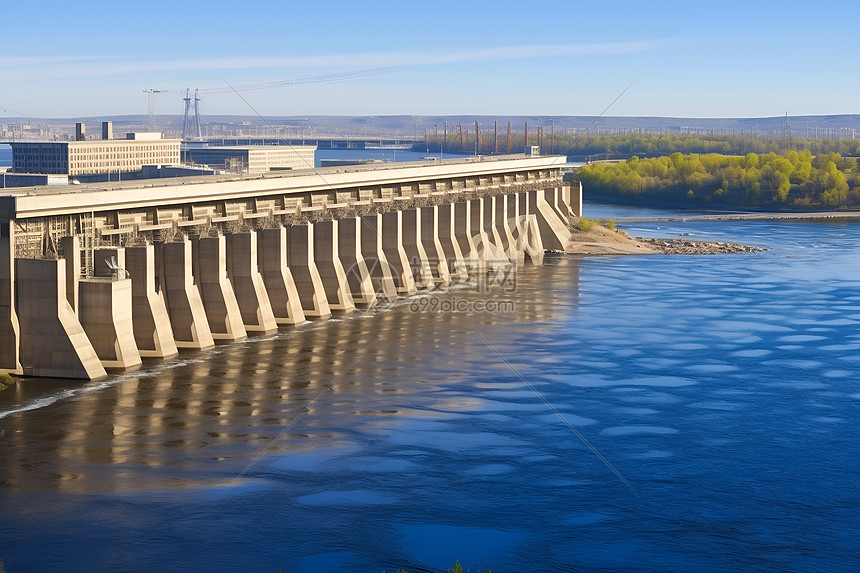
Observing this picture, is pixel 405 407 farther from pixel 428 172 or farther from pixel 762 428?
pixel 428 172

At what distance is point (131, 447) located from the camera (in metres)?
40.1

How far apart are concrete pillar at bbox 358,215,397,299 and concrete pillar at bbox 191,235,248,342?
55.9 ft

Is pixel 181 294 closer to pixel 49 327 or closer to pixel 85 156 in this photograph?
pixel 49 327

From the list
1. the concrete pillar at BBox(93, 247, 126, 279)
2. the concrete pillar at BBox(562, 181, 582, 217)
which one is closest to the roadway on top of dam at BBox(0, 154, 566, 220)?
the concrete pillar at BBox(93, 247, 126, 279)

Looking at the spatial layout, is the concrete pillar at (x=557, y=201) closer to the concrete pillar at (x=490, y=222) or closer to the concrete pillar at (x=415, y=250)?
the concrete pillar at (x=490, y=222)

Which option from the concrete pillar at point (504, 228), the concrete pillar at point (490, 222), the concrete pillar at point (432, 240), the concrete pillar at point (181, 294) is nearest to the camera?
the concrete pillar at point (181, 294)

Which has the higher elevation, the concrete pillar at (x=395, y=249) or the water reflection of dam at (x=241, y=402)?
the concrete pillar at (x=395, y=249)

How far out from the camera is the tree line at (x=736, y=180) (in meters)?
162

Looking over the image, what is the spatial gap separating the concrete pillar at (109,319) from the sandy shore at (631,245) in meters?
60.7

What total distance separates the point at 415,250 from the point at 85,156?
7532cm

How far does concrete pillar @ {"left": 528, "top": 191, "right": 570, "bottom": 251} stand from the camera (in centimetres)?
10519

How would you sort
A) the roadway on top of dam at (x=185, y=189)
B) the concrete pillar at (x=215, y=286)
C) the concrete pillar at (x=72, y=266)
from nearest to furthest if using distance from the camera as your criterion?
the concrete pillar at (x=72, y=266)
the roadway on top of dam at (x=185, y=189)
the concrete pillar at (x=215, y=286)

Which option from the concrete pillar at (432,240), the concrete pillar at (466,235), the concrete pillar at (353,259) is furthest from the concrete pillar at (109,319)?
the concrete pillar at (466,235)

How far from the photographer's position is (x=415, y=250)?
275 ft
